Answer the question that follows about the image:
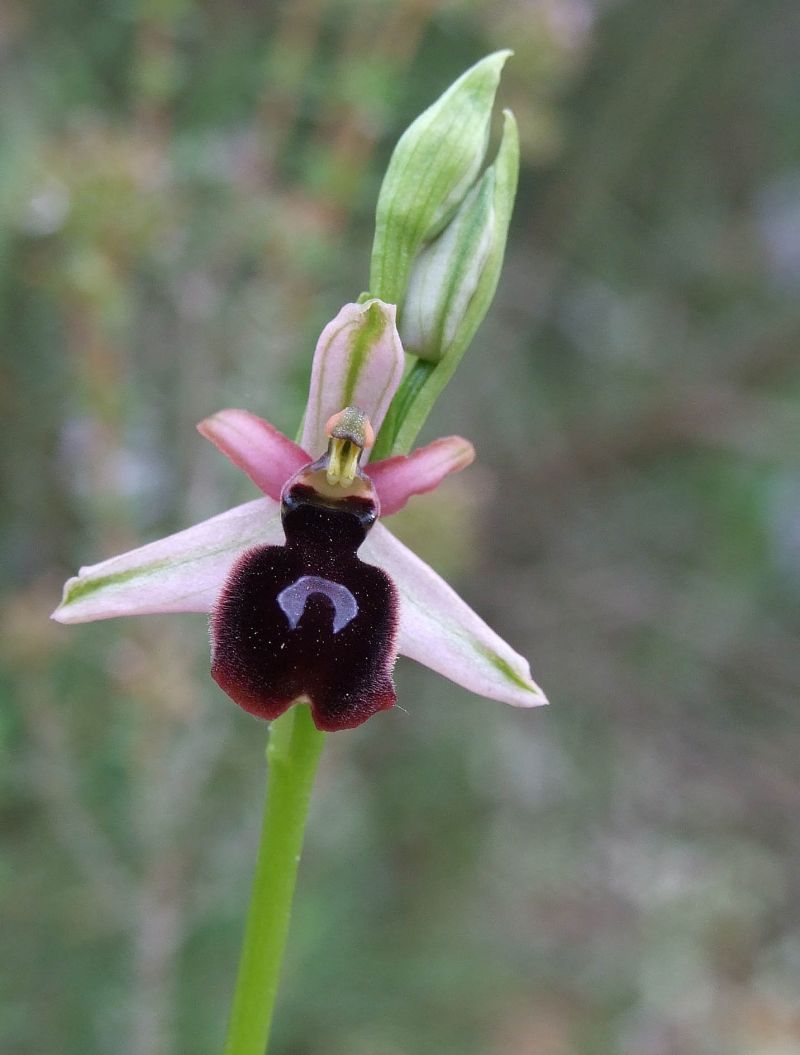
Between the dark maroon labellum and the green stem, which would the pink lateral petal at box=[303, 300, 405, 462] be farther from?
the green stem

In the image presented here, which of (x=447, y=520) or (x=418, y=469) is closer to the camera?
(x=418, y=469)

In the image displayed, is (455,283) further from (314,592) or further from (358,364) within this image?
(314,592)

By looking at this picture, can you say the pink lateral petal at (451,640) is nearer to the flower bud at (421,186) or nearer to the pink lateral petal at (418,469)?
the pink lateral petal at (418,469)

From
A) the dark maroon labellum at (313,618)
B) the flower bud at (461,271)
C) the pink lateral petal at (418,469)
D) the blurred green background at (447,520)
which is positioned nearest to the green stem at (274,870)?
the dark maroon labellum at (313,618)

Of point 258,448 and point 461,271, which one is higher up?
point 461,271

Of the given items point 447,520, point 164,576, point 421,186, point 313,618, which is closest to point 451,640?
point 313,618

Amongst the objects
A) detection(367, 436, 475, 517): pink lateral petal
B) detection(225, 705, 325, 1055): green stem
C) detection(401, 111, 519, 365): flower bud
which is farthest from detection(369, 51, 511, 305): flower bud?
detection(225, 705, 325, 1055): green stem

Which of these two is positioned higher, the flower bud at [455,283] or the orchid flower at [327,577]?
the flower bud at [455,283]
